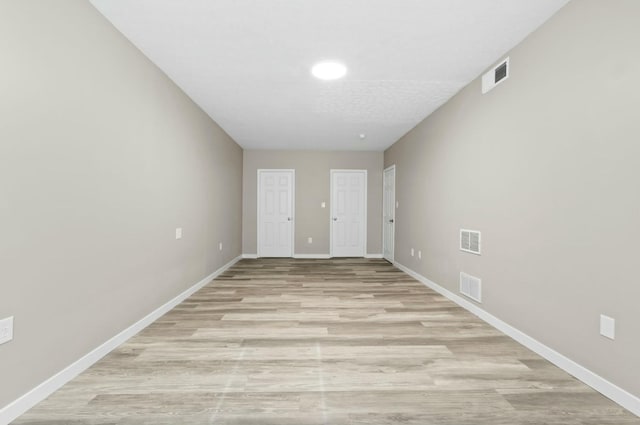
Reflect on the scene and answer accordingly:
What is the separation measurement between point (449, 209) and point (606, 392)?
2302mm

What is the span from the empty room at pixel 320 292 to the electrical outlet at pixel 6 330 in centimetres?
3

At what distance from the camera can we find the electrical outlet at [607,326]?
1.73m

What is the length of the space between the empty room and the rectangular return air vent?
0.08ft

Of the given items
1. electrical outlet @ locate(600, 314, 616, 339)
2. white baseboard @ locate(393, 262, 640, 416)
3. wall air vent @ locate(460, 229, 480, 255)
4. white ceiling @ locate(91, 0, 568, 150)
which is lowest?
white baseboard @ locate(393, 262, 640, 416)

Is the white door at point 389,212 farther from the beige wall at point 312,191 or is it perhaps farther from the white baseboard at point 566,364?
the white baseboard at point 566,364

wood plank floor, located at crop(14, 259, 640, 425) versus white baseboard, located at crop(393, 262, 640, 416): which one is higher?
white baseboard, located at crop(393, 262, 640, 416)

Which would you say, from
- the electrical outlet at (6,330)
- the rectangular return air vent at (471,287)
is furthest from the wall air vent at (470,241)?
the electrical outlet at (6,330)

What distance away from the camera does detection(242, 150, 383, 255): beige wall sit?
6.92 m

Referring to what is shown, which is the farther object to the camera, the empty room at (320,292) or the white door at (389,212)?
the white door at (389,212)

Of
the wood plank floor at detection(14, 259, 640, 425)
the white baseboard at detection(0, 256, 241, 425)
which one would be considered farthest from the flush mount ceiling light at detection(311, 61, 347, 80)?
the white baseboard at detection(0, 256, 241, 425)

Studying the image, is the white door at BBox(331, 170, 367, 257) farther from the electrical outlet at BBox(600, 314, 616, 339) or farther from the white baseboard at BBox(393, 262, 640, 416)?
the electrical outlet at BBox(600, 314, 616, 339)

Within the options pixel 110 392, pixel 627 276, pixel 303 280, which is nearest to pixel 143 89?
pixel 110 392

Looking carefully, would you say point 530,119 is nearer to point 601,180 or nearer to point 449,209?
point 601,180

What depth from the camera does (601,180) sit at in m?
1.79
